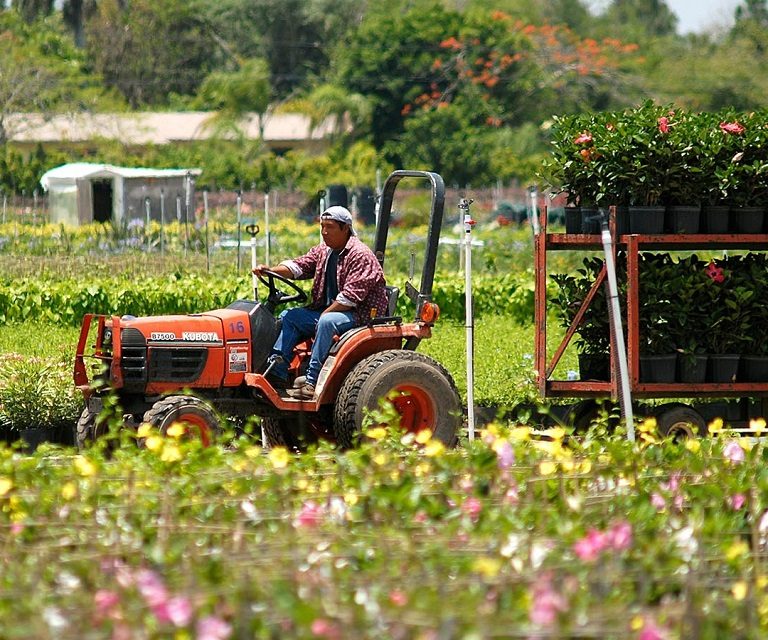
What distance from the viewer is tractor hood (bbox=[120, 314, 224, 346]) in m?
8.59

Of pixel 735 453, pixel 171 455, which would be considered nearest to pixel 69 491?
pixel 171 455

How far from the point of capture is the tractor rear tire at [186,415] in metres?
8.20

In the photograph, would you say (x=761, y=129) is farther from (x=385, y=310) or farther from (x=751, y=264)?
(x=385, y=310)

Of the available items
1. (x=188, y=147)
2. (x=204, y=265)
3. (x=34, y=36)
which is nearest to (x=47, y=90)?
(x=188, y=147)

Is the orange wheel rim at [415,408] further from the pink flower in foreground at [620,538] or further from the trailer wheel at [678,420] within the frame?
the pink flower in foreground at [620,538]

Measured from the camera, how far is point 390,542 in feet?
15.3

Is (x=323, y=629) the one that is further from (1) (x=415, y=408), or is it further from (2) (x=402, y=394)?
(1) (x=415, y=408)

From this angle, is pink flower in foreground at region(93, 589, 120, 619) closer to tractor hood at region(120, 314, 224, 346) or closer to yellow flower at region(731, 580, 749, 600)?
yellow flower at region(731, 580, 749, 600)

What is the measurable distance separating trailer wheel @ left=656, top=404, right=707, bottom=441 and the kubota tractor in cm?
160

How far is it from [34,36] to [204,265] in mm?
34654

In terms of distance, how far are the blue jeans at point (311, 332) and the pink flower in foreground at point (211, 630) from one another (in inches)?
191

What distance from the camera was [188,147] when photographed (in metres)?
48.3

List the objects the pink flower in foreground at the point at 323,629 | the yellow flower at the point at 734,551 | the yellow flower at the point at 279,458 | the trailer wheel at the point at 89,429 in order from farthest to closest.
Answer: the trailer wheel at the point at 89,429 < the yellow flower at the point at 279,458 < the yellow flower at the point at 734,551 < the pink flower in foreground at the point at 323,629

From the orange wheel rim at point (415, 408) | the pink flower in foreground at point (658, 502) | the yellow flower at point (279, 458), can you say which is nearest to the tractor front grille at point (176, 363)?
the orange wheel rim at point (415, 408)
